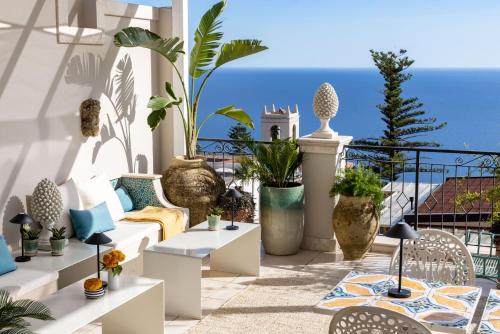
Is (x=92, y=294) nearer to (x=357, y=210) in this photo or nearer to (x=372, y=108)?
(x=357, y=210)

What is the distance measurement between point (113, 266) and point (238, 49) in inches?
143

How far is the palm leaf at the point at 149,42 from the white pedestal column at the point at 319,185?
65.9 inches

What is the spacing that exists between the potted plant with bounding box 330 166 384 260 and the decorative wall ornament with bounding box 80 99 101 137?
2.57 m

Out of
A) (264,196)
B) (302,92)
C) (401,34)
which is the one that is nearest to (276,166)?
(264,196)

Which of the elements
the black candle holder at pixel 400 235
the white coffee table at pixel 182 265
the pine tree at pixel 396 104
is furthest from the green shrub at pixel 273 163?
the pine tree at pixel 396 104

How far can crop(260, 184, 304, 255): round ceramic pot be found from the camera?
22.6ft

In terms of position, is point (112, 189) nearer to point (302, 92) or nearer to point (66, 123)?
point (66, 123)

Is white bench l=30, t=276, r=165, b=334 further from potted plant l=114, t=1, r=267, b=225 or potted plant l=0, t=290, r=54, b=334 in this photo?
potted plant l=114, t=1, r=267, b=225

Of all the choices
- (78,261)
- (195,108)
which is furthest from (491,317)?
(195,108)

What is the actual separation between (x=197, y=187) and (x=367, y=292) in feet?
12.1

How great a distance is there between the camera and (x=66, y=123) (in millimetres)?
6383

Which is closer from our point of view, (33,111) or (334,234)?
(33,111)

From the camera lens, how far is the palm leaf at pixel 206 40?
7297mm

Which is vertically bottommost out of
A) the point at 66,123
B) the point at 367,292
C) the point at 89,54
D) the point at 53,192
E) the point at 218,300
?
the point at 218,300
